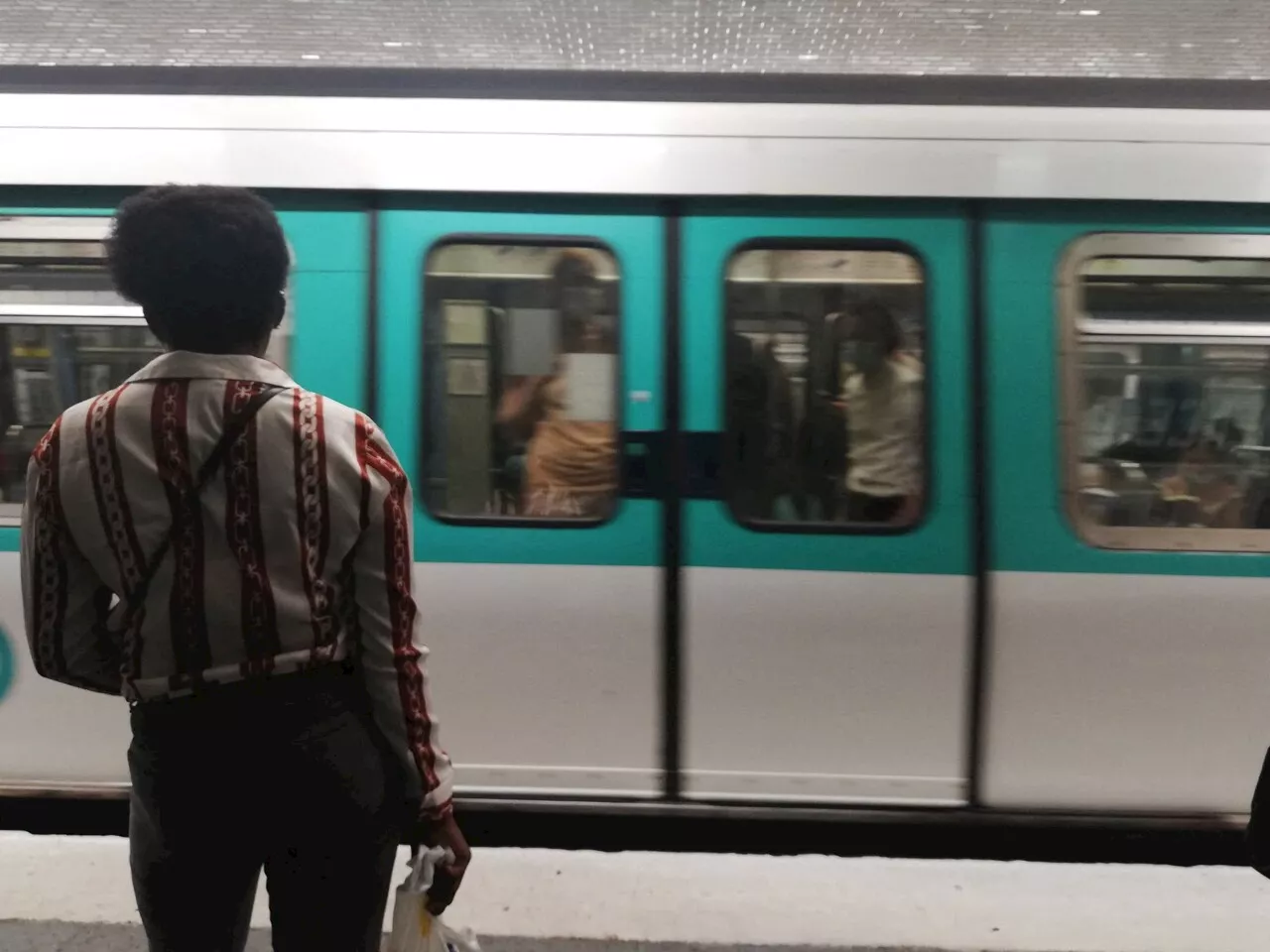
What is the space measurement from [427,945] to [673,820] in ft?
6.66

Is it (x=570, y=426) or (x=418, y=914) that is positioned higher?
(x=570, y=426)

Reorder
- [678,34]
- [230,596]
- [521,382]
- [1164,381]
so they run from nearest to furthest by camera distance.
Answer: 1. [230,596]
2. [1164,381]
3. [521,382]
4. [678,34]

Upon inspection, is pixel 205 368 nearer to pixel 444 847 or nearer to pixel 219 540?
pixel 219 540

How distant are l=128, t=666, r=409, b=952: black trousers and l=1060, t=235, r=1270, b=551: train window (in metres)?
2.71

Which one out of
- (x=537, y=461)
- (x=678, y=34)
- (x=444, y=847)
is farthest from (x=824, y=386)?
(x=444, y=847)

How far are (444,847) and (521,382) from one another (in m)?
2.11

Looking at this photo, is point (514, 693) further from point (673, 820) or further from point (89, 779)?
point (89, 779)

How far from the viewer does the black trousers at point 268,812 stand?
151 centimetres

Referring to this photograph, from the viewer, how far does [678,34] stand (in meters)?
4.35

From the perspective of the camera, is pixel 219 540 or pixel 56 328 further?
pixel 56 328

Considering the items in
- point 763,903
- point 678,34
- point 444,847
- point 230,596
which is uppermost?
point 678,34

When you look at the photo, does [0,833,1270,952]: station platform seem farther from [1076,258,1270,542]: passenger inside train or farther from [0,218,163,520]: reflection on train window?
[0,218,163,520]: reflection on train window

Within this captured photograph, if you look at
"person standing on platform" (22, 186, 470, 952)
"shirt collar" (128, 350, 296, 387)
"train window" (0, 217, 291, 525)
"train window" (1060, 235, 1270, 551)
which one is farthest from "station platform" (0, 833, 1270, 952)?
"shirt collar" (128, 350, 296, 387)

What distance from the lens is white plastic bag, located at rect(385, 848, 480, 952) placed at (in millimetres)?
1675
